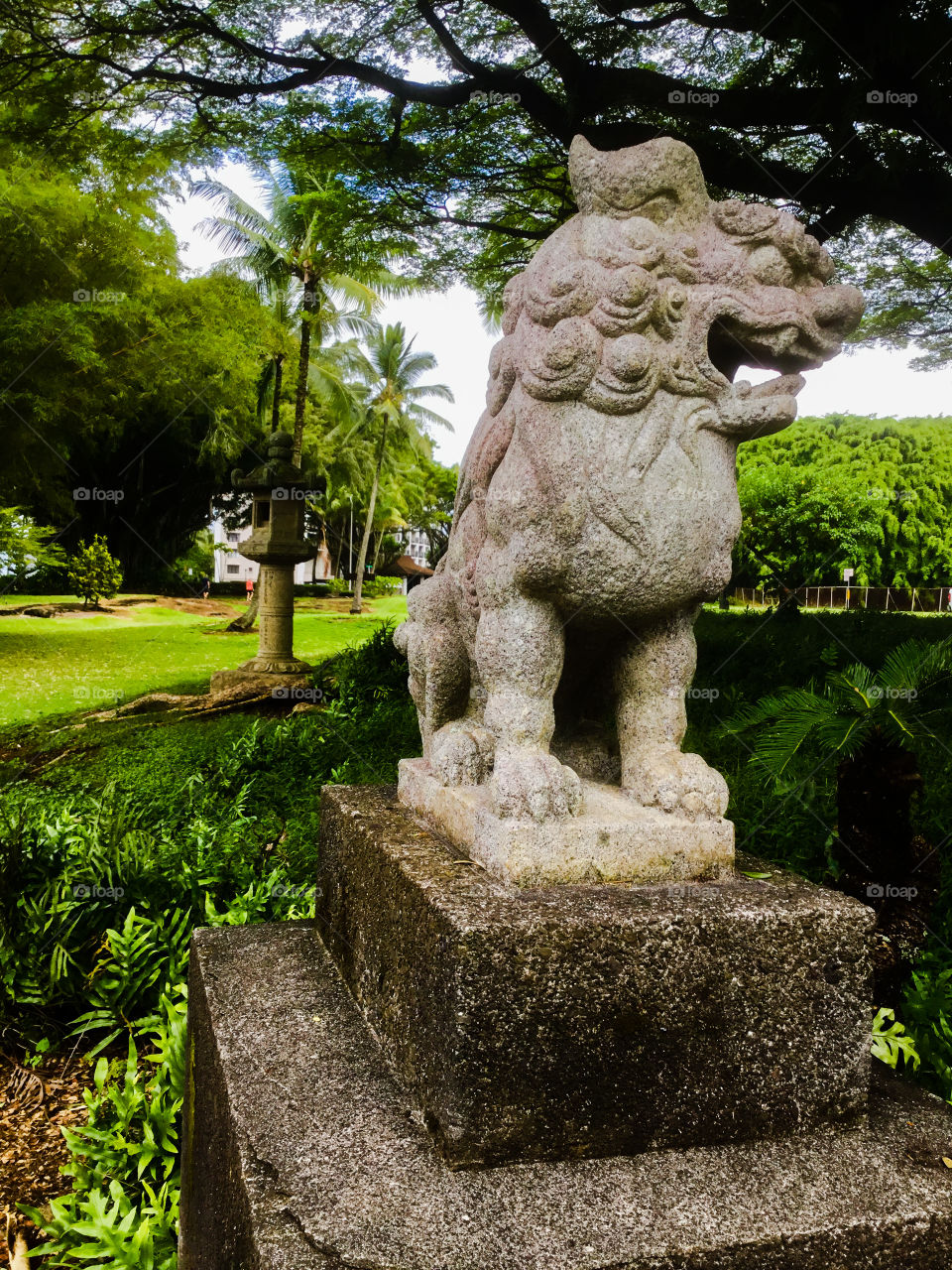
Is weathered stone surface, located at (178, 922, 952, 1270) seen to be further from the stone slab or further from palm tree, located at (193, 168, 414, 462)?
palm tree, located at (193, 168, 414, 462)

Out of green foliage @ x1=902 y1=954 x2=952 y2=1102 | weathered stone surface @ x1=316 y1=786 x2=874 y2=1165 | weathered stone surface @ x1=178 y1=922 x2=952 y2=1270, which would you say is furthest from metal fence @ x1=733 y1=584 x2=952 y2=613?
weathered stone surface @ x1=178 y1=922 x2=952 y2=1270

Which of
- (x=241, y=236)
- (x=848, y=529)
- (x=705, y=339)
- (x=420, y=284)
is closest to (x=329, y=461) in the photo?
(x=241, y=236)

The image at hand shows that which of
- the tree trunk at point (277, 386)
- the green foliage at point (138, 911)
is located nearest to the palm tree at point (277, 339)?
the tree trunk at point (277, 386)

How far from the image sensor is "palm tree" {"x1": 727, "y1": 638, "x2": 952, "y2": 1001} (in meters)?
2.64

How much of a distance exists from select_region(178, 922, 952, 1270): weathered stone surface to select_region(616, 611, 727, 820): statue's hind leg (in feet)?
2.27

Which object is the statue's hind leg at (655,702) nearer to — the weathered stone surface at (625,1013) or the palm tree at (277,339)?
the weathered stone surface at (625,1013)

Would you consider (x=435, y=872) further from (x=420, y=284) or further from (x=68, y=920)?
(x=420, y=284)

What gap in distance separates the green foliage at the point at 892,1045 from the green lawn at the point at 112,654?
26.0ft

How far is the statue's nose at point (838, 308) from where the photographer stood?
1970 millimetres

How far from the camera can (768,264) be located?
6.32 feet

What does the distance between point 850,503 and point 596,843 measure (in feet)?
56.2

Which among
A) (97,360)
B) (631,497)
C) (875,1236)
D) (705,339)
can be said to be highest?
(97,360)

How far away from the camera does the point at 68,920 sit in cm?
386

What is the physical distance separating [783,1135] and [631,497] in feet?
3.97
